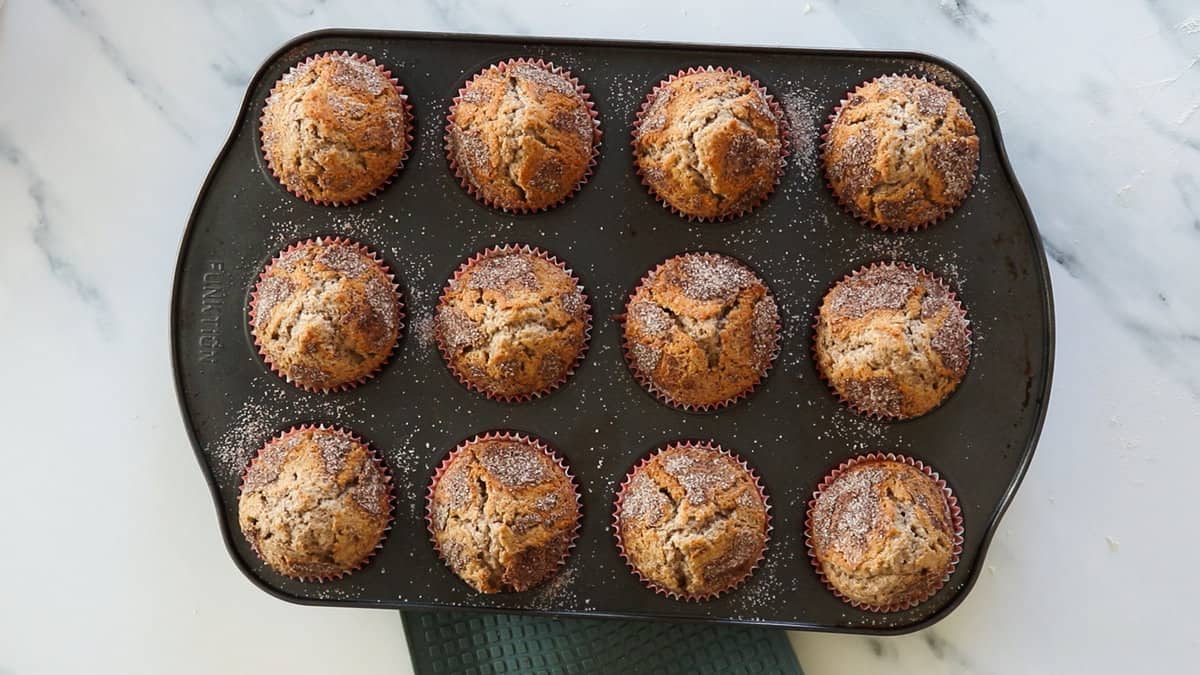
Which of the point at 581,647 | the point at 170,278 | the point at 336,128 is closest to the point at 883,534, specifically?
the point at 581,647

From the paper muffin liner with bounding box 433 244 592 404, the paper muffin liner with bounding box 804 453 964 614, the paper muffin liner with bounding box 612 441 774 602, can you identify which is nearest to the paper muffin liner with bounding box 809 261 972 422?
the paper muffin liner with bounding box 804 453 964 614

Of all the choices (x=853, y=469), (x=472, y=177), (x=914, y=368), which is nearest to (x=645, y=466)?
(x=853, y=469)

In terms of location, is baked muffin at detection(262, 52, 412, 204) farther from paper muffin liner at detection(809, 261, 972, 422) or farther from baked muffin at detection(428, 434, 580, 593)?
paper muffin liner at detection(809, 261, 972, 422)

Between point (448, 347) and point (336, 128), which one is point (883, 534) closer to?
point (448, 347)

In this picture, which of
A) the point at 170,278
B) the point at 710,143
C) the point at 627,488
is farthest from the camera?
the point at 170,278

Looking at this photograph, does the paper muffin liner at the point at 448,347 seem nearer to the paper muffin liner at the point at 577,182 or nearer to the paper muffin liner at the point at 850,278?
the paper muffin liner at the point at 577,182

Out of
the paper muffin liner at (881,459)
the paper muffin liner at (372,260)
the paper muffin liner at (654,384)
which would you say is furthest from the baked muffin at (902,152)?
the paper muffin liner at (372,260)

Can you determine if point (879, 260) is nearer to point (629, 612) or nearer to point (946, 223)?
point (946, 223)
